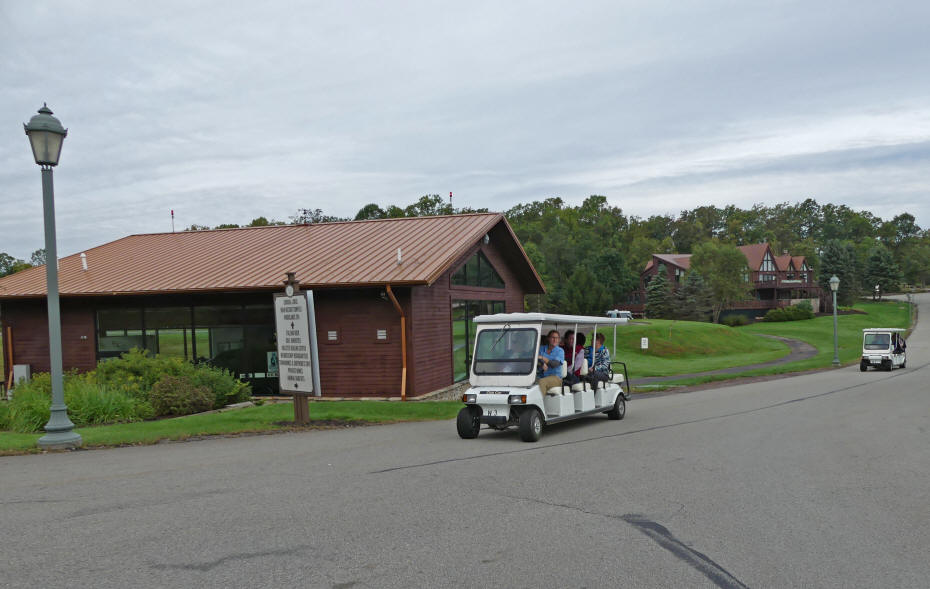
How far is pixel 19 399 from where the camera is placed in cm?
1463

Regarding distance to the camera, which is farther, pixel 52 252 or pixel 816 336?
pixel 816 336

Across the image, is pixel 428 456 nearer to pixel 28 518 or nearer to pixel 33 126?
pixel 28 518

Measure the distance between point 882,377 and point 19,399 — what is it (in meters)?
29.3

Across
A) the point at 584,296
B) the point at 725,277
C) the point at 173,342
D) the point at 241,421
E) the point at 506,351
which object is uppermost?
the point at 725,277

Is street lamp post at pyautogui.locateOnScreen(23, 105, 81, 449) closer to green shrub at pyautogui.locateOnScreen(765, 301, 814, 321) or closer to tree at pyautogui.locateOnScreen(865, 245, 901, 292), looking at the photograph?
green shrub at pyautogui.locateOnScreen(765, 301, 814, 321)

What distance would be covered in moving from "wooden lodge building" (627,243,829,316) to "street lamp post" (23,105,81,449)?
7973cm

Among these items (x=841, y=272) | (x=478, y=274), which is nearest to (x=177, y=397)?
(x=478, y=274)

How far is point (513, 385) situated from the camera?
1228cm

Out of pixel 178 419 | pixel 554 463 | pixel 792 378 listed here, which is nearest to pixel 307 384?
pixel 178 419

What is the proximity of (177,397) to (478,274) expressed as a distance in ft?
34.8

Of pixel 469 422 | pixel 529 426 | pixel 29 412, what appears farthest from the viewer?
pixel 29 412

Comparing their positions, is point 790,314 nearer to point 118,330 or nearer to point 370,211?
point 370,211

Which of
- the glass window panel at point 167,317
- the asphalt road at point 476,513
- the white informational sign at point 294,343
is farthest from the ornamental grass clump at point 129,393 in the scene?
the asphalt road at point 476,513

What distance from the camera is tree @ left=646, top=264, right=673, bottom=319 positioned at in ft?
249
